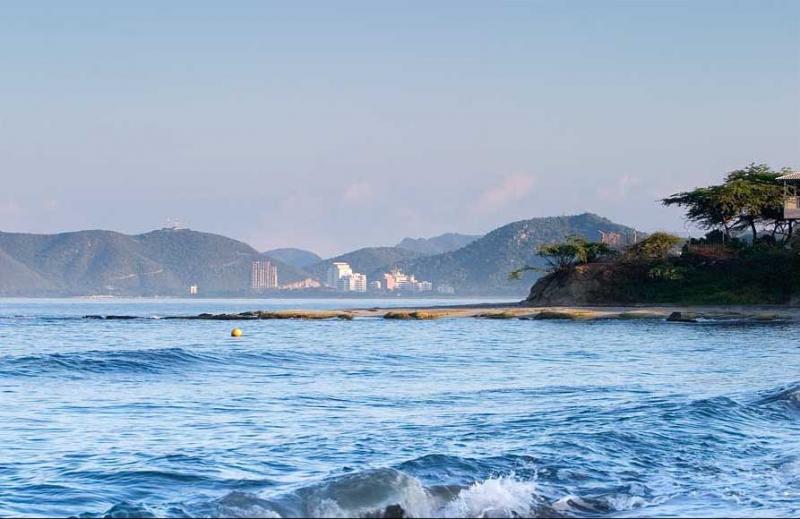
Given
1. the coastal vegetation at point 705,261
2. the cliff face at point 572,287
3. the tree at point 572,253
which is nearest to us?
the coastal vegetation at point 705,261

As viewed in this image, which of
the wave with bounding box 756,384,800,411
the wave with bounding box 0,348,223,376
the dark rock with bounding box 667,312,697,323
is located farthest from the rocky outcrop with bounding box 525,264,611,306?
the wave with bounding box 756,384,800,411

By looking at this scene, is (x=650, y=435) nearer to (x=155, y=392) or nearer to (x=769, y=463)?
(x=769, y=463)

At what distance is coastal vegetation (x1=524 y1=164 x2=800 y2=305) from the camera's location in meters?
60.4

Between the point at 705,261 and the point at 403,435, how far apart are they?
2088 inches

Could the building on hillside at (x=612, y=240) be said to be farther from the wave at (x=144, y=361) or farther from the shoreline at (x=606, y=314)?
the wave at (x=144, y=361)

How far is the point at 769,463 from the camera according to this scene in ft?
42.3

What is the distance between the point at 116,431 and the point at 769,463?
894 cm

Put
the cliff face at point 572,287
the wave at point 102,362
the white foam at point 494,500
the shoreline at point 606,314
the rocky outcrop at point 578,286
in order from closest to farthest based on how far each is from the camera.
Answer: the white foam at point 494,500 → the wave at point 102,362 → the shoreline at point 606,314 → the rocky outcrop at point 578,286 → the cliff face at point 572,287

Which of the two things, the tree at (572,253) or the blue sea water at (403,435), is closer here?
the blue sea water at (403,435)

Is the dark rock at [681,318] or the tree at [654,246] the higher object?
the tree at [654,246]

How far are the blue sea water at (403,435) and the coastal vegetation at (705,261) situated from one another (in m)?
31.7

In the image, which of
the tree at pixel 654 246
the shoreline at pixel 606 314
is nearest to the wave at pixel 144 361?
the shoreline at pixel 606 314

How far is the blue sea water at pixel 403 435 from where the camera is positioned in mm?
10367

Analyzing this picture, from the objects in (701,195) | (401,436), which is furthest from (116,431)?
(701,195)
